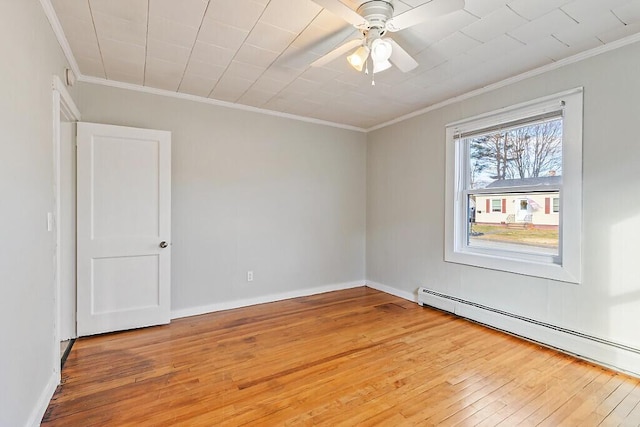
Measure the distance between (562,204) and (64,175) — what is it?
4499mm

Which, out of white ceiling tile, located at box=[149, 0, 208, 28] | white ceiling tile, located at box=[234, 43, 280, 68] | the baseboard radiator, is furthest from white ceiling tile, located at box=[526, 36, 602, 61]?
white ceiling tile, located at box=[149, 0, 208, 28]

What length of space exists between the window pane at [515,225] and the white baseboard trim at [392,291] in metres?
1.05

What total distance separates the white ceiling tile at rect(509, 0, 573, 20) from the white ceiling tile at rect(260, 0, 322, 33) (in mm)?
1240

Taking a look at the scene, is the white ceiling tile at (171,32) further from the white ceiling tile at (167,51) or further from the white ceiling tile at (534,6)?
the white ceiling tile at (534,6)

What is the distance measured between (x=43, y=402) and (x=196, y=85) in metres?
2.84

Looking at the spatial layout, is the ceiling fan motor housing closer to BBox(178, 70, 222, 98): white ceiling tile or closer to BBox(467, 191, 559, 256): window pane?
BBox(178, 70, 222, 98): white ceiling tile

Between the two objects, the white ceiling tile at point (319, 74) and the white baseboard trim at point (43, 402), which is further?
the white ceiling tile at point (319, 74)

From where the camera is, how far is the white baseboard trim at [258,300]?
3555 mm

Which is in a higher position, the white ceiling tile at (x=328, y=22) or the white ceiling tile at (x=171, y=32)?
the white ceiling tile at (x=171, y=32)

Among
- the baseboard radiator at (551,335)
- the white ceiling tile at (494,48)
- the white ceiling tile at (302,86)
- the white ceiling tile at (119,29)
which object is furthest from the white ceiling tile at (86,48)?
the baseboard radiator at (551,335)

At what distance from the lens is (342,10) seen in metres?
1.64

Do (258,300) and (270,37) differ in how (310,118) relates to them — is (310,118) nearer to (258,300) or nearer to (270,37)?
(270,37)

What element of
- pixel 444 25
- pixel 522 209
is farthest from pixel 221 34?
pixel 522 209

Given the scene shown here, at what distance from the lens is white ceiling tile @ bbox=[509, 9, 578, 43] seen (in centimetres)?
206
